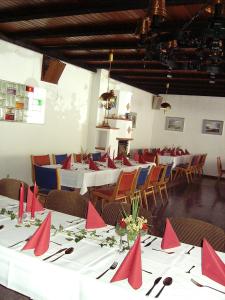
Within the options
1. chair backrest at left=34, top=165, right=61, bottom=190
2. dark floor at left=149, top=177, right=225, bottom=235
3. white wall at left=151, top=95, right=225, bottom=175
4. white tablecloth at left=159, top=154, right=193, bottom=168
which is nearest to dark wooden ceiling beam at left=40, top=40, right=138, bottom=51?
chair backrest at left=34, top=165, right=61, bottom=190

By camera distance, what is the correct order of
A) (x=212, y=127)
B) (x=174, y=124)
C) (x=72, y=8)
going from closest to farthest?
(x=72, y=8) → (x=212, y=127) → (x=174, y=124)

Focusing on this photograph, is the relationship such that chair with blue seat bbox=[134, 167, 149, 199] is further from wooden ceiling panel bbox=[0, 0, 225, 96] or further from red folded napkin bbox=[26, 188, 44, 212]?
red folded napkin bbox=[26, 188, 44, 212]

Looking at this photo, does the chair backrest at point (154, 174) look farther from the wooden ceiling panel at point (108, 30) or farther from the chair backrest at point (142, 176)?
the wooden ceiling panel at point (108, 30)

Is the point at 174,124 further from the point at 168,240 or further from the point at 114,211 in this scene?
the point at 168,240

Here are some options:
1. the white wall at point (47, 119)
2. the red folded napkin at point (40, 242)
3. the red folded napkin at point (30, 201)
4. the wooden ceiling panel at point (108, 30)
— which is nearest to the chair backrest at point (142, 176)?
the wooden ceiling panel at point (108, 30)

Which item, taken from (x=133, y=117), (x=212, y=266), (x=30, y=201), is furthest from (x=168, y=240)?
(x=133, y=117)

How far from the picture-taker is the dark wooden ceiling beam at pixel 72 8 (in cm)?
368

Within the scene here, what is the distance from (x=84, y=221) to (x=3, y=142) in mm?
3931

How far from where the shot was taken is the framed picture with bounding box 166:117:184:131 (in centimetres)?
1195

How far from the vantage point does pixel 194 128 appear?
11.8 m

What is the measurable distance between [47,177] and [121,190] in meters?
1.19

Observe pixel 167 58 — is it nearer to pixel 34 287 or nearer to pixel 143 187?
pixel 34 287

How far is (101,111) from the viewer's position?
28.6ft

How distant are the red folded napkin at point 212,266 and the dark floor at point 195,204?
2.63m
